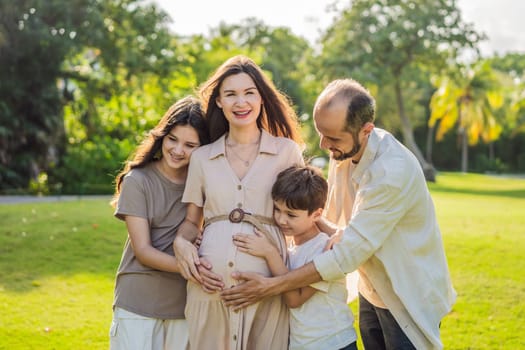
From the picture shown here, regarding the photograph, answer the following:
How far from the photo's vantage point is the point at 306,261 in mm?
→ 3363

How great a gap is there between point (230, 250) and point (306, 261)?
15.7 inches

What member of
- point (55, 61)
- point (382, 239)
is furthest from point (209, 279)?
point (55, 61)

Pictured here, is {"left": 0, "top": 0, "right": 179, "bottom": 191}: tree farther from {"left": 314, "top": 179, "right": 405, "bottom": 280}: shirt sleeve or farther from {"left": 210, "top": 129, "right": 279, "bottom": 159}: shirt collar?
{"left": 314, "top": 179, "right": 405, "bottom": 280}: shirt sleeve

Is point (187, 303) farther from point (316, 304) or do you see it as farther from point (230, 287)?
point (316, 304)

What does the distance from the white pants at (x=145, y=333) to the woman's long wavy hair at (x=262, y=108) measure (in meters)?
1.07

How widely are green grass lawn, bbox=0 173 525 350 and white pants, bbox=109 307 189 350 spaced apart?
2345 mm

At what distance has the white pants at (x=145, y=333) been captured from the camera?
3549mm

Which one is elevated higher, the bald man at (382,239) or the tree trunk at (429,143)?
the bald man at (382,239)

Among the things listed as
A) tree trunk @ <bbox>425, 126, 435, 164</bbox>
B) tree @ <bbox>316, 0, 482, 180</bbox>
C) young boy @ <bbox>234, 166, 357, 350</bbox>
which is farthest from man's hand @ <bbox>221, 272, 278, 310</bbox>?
tree trunk @ <bbox>425, 126, 435, 164</bbox>

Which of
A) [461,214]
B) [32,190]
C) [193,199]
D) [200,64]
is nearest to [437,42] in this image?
[200,64]

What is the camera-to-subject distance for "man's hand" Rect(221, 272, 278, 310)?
3.18m

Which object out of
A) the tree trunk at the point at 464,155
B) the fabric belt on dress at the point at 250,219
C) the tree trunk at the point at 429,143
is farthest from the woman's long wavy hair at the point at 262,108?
the tree trunk at the point at 464,155

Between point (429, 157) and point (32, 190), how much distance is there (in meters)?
34.5

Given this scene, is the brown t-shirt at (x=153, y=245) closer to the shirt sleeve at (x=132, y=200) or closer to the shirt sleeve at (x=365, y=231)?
the shirt sleeve at (x=132, y=200)
